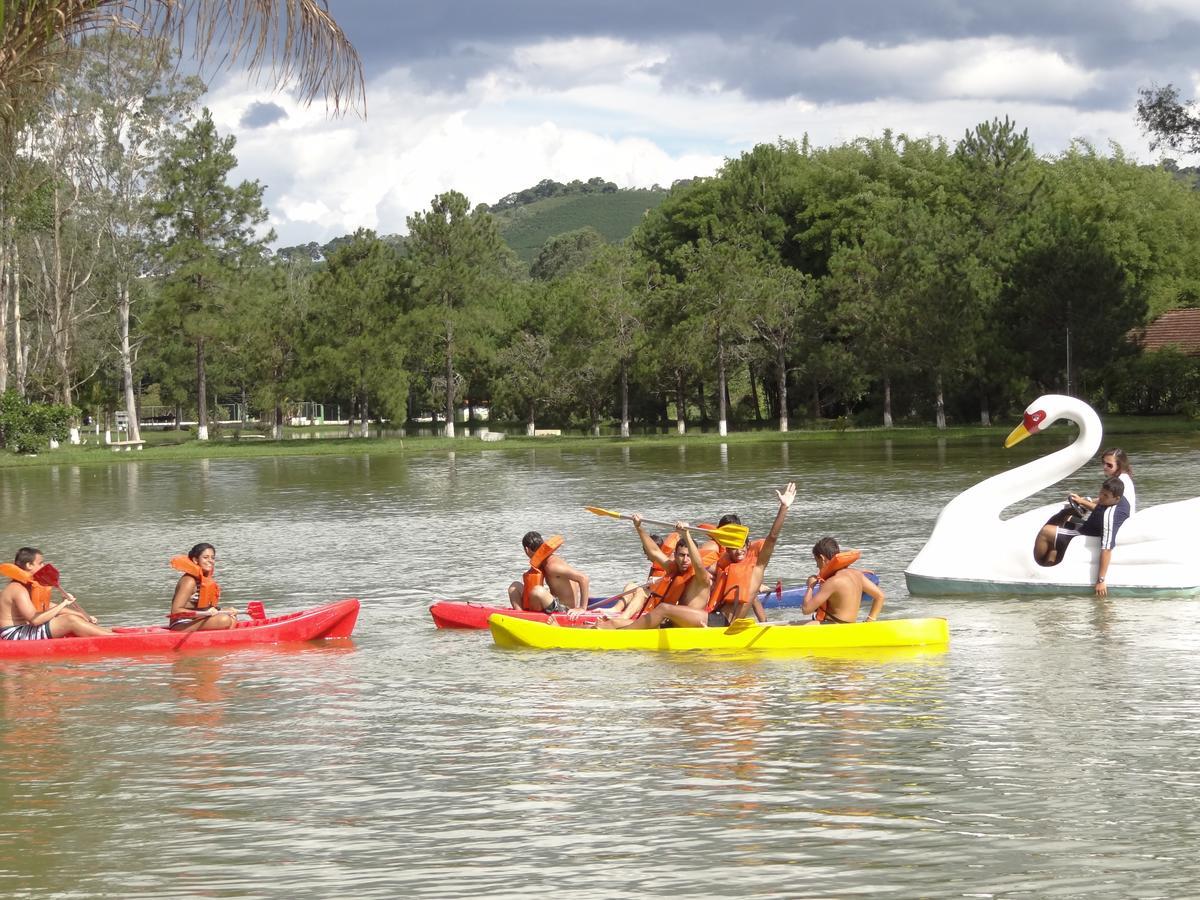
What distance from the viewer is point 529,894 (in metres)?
7.02

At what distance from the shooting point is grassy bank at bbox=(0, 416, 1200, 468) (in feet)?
185

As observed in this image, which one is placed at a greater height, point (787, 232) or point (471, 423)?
point (787, 232)

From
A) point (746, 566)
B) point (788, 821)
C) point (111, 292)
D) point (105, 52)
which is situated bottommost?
point (788, 821)

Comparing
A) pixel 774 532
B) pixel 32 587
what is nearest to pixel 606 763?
pixel 774 532

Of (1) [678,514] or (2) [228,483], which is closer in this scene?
(1) [678,514]

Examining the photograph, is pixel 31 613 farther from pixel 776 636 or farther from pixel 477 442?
pixel 477 442

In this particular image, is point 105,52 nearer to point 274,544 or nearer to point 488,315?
point 274,544

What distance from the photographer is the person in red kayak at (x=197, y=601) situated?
46.4 ft

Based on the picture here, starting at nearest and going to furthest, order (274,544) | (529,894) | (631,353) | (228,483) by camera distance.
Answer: (529,894)
(274,544)
(228,483)
(631,353)

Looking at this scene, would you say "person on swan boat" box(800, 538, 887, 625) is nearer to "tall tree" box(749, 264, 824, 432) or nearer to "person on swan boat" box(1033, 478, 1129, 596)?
"person on swan boat" box(1033, 478, 1129, 596)

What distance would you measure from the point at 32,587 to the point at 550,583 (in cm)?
512

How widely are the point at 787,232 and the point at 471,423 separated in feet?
73.6

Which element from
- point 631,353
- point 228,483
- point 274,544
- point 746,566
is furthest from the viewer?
point 631,353

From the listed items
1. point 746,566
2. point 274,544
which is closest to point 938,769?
point 746,566
